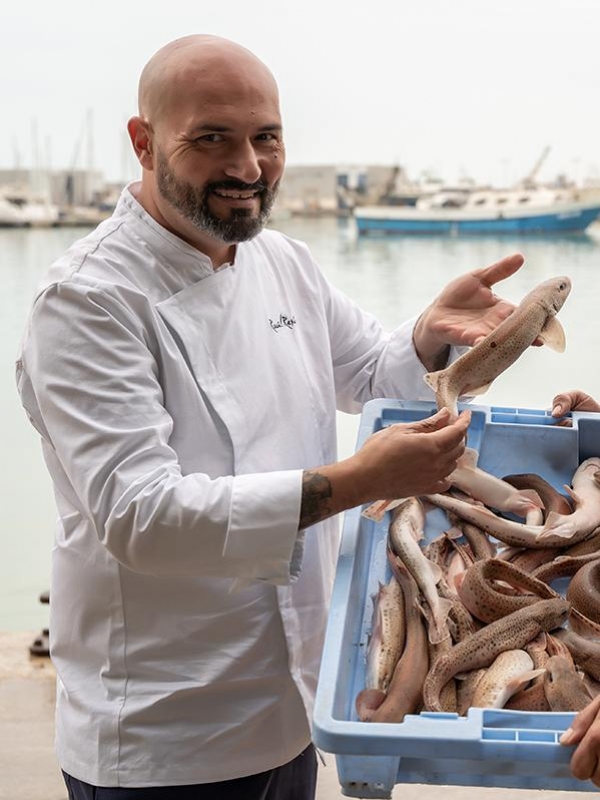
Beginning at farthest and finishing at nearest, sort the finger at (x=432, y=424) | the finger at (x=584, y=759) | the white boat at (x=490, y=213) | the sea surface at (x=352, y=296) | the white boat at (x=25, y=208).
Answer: the white boat at (x=25, y=208), the white boat at (x=490, y=213), the sea surface at (x=352, y=296), the finger at (x=432, y=424), the finger at (x=584, y=759)

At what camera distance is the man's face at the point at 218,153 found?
4.85 ft

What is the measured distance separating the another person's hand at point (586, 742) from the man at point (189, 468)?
39cm

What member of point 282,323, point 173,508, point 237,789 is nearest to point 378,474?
point 173,508

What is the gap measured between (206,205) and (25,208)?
3.04 meters

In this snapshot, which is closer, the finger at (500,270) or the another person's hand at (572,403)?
the finger at (500,270)

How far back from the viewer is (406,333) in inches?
74.5

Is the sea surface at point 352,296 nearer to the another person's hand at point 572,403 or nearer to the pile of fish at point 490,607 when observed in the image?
the another person's hand at point 572,403

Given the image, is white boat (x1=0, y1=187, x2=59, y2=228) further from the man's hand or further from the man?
the man's hand

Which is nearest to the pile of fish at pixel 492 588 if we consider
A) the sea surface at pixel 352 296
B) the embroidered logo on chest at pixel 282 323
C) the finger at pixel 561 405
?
the finger at pixel 561 405

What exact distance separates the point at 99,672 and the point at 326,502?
1.54 ft

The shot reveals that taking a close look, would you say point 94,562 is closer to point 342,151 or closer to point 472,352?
point 472,352

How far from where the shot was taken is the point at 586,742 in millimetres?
1005

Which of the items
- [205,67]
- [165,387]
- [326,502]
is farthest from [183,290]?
[326,502]

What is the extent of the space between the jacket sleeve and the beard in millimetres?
192
